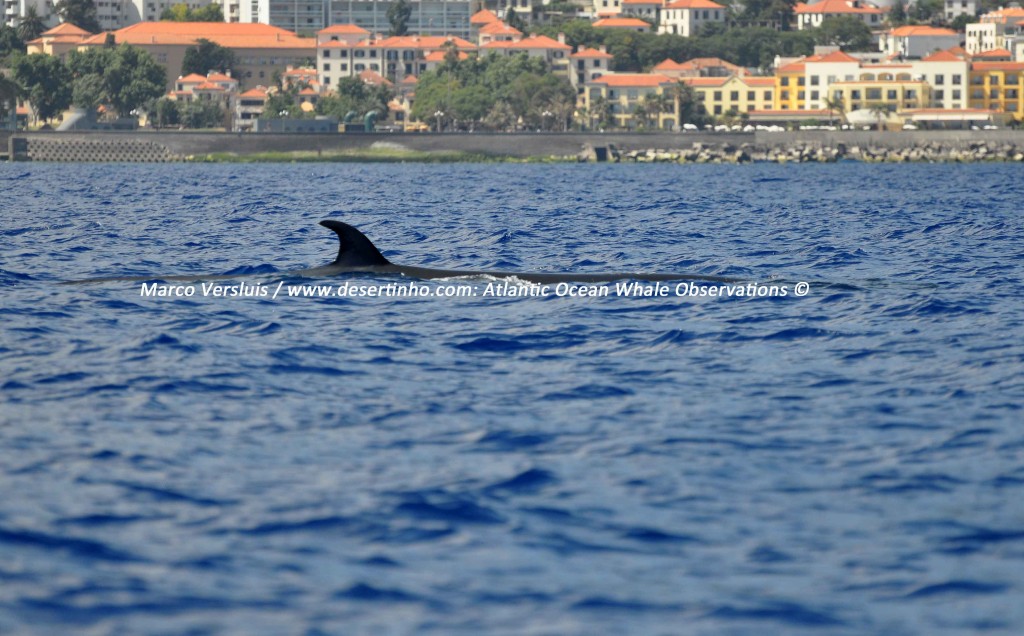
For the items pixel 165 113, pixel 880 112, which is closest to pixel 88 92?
pixel 165 113

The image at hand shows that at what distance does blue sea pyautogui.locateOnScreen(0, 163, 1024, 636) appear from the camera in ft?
28.6

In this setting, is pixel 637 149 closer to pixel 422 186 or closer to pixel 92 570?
pixel 422 186

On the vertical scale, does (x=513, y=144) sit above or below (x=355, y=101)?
below

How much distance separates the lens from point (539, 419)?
42.8 feet

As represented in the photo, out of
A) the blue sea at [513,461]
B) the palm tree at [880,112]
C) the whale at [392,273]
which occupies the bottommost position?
the blue sea at [513,461]

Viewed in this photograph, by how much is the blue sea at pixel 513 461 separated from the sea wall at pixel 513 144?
417ft

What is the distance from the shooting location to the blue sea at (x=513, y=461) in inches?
344

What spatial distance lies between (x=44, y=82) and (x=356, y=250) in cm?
16251

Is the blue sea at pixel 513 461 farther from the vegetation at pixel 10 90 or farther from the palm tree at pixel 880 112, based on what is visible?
the palm tree at pixel 880 112

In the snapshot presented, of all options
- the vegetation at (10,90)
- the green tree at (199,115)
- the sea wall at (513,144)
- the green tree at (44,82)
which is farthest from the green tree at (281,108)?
the sea wall at (513,144)

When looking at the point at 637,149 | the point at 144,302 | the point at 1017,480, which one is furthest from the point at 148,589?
the point at 637,149

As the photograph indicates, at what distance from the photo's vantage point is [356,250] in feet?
71.7

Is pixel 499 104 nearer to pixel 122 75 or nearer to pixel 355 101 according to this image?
pixel 355 101

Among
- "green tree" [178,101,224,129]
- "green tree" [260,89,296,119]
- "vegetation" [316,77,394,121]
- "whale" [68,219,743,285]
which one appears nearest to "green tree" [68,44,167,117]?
"green tree" [178,101,224,129]
